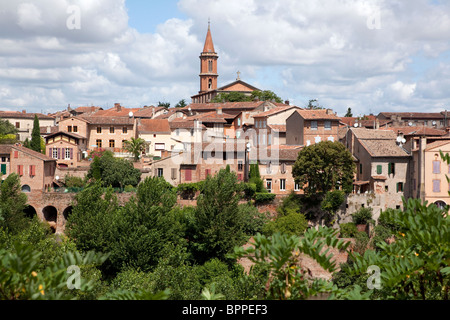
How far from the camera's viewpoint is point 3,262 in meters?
9.93

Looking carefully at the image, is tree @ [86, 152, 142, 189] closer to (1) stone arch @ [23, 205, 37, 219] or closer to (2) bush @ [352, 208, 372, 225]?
(1) stone arch @ [23, 205, 37, 219]

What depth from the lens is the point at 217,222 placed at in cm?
4203

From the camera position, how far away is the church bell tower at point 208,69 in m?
123

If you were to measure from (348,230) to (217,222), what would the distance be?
11018mm

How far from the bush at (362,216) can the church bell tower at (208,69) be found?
79.1 metres

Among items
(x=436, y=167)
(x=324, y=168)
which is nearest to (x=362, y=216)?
(x=324, y=168)

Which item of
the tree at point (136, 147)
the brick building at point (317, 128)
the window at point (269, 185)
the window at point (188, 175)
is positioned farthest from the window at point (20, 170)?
the brick building at point (317, 128)

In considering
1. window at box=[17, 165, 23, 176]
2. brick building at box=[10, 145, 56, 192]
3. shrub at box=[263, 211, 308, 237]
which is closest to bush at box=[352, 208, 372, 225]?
shrub at box=[263, 211, 308, 237]

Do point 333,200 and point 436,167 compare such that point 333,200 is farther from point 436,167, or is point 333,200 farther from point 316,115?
point 316,115

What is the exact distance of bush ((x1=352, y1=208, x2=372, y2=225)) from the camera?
154 feet

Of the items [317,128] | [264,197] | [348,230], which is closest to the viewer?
[348,230]
